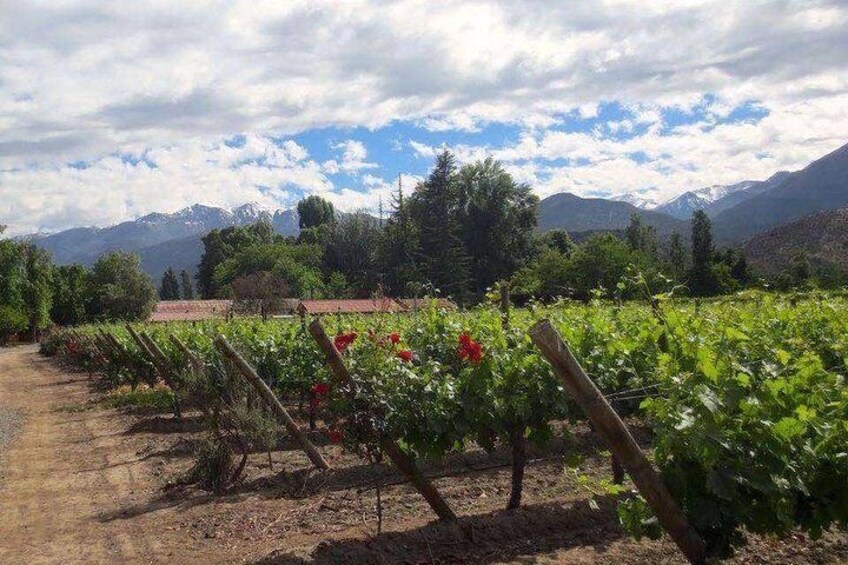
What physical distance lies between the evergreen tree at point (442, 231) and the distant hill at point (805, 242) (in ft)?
80.3

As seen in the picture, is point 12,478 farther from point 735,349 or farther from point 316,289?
point 316,289

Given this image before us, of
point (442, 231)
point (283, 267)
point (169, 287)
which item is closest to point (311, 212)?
point (169, 287)

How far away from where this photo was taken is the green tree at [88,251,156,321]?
6669 centimetres

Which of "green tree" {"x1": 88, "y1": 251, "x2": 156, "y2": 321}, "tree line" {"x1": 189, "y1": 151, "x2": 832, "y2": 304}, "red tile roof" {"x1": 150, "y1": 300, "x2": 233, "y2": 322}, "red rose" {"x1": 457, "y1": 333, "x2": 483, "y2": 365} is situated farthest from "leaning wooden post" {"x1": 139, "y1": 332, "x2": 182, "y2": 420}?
"green tree" {"x1": 88, "y1": 251, "x2": 156, "y2": 321}

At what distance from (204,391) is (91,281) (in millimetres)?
69041

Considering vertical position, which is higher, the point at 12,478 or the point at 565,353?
the point at 565,353

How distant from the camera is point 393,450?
5.67 metres

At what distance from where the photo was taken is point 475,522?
5.87 metres

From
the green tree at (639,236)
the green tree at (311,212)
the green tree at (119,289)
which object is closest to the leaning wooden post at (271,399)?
the green tree at (119,289)

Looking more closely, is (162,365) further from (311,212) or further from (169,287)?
(169,287)

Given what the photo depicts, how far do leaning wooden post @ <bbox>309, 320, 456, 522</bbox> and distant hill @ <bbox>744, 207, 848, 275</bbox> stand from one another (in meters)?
55.3

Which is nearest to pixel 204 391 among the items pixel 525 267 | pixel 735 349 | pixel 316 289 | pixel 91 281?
pixel 735 349

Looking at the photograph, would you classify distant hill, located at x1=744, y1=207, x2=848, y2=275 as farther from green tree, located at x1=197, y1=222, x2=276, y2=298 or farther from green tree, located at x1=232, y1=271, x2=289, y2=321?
green tree, located at x1=197, y1=222, x2=276, y2=298

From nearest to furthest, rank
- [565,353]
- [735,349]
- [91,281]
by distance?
[565,353], [735,349], [91,281]
